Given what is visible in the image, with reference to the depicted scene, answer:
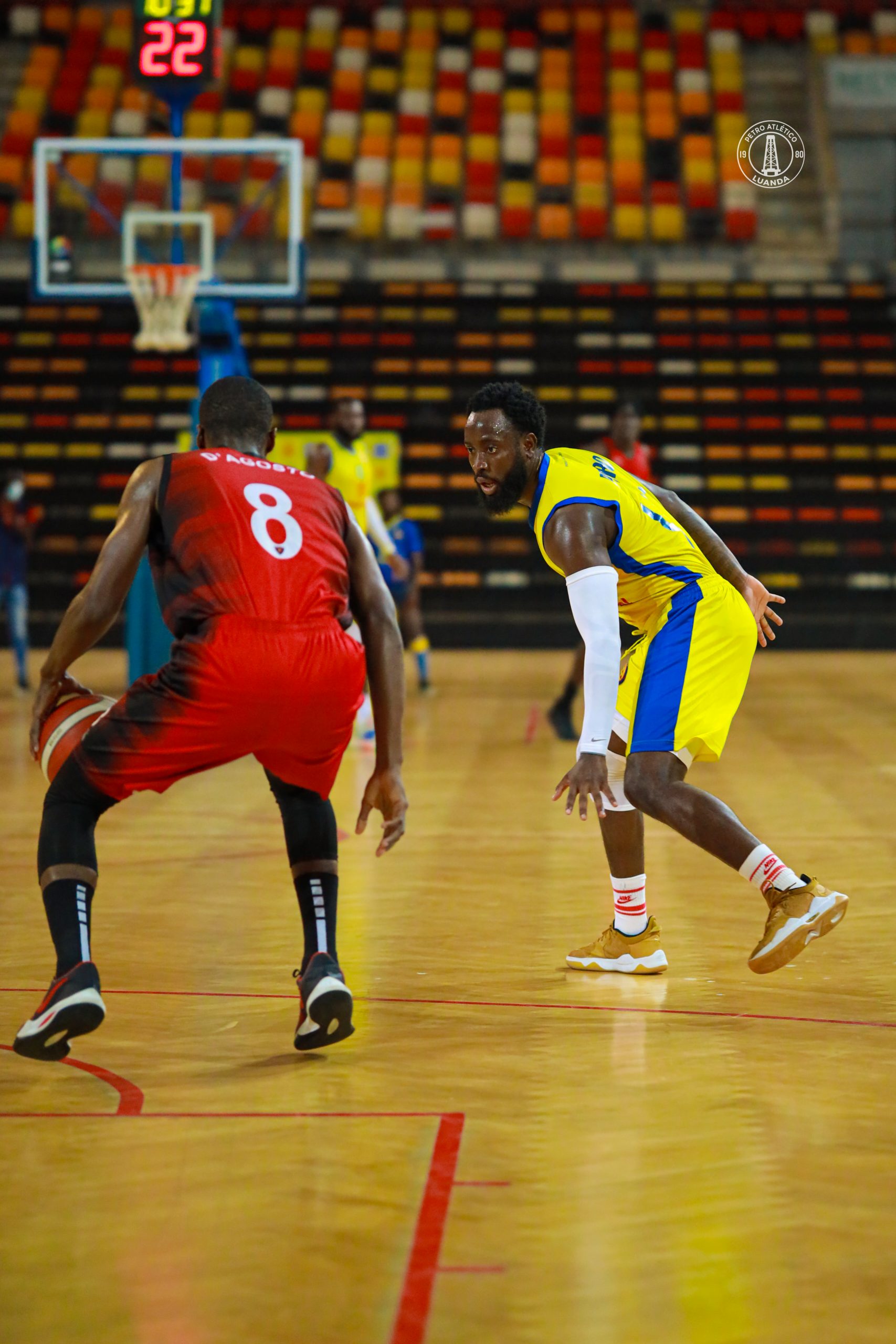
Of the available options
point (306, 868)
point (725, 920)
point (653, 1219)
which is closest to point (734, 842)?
point (725, 920)

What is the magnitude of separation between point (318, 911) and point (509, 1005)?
642 mm

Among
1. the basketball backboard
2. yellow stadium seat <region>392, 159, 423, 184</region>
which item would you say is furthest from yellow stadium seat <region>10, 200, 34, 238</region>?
yellow stadium seat <region>392, 159, 423, 184</region>

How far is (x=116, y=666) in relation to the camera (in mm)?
14328

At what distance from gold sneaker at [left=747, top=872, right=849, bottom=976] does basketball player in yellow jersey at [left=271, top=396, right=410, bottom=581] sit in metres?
4.81

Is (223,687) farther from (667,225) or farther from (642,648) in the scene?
(667,225)

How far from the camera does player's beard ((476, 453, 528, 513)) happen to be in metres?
3.65

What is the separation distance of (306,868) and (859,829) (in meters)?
3.46

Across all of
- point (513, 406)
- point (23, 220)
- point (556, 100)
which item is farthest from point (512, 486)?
point (556, 100)

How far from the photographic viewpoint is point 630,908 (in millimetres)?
3926

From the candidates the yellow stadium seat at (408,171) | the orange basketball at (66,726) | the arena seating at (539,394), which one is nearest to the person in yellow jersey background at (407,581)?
the arena seating at (539,394)

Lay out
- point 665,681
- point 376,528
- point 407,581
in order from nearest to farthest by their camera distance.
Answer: point 665,681 → point 376,528 → point 407,581

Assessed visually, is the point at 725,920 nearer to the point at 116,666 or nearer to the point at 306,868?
the point at 306,868

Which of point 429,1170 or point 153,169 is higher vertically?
point 153,169

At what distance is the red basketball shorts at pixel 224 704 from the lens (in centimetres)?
292
